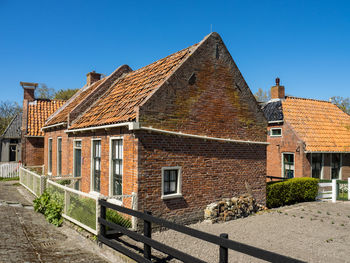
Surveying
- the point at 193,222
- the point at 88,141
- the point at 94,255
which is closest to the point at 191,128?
the point at 193,222

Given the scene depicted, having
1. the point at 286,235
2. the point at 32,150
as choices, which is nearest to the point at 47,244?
the point at 286,235

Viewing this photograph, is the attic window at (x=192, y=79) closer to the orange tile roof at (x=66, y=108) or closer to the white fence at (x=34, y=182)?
the orange tile roof at (x=66, y=108)

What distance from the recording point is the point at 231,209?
11312mm

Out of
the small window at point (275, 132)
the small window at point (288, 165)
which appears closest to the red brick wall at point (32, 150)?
the small window at point (275, 132)

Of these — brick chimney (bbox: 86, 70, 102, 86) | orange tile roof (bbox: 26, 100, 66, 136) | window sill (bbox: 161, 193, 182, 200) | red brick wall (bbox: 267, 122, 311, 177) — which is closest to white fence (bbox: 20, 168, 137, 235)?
window sill (bbox: 161, 193, 182, 200)

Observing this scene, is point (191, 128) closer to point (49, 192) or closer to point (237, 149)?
point (237, 149)

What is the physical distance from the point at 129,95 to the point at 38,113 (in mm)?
14259

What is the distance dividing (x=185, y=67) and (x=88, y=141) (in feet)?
17.1

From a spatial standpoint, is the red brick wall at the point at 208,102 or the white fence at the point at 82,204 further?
the red brick wall at the point at 208,102

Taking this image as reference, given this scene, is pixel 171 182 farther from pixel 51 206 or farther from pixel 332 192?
pixel 332 192

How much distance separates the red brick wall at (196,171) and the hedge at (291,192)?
1067 mm

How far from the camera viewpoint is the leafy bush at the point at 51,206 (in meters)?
9.71

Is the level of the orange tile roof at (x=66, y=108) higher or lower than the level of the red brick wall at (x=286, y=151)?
higher

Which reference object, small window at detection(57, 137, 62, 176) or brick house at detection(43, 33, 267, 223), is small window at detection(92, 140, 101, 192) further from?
small window at detection(57, 137, 62, 176)
